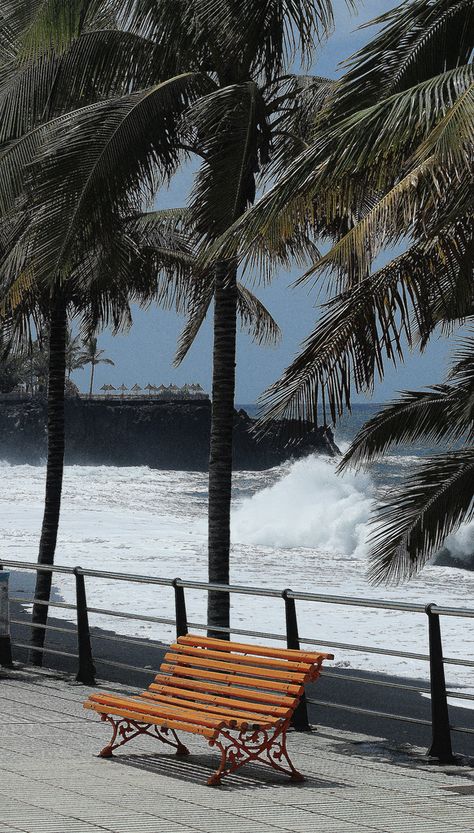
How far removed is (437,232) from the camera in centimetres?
810

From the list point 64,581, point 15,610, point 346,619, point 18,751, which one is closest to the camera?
point 18,751

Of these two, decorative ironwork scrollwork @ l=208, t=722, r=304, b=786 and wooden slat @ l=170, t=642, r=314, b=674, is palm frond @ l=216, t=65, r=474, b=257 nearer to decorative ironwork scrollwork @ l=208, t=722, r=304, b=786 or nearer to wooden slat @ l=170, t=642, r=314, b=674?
wooden slat @ l=170, t=642, r=314, b=674

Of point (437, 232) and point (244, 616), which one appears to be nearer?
point (437, 232)

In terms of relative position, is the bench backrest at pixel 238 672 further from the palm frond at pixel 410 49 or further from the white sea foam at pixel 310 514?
the white sea foam at pixel 310 514

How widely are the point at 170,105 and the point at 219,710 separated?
6047mm

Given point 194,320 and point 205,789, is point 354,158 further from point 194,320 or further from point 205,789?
point 194,320

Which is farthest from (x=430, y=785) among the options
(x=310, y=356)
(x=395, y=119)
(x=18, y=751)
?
(x=395, y=119)

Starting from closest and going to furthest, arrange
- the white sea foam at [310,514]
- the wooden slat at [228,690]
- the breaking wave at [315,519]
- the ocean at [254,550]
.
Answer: the wooden slat at [228,690], the ocean at [254,550], the breaking wave at [315,519], the white sea foam at [310,514]

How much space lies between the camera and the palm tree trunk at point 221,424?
12758mm

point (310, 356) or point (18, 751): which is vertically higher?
point (310, 356)

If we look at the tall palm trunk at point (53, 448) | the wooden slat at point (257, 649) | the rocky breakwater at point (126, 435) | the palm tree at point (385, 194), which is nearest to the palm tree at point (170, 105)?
the palm tree at point (385, 194)

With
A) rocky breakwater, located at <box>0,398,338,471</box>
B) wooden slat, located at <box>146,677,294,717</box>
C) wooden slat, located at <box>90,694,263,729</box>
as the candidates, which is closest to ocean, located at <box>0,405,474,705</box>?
wooden slat, located at <box>146,677,294,717</box>

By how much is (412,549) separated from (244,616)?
15.0 metres

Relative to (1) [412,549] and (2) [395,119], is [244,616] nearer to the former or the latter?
(1) [412,549]
